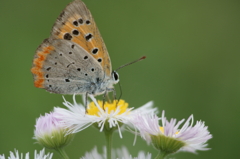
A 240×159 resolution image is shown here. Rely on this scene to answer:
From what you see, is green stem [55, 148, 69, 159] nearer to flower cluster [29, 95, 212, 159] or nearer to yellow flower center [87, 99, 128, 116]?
flower cluster [29, 95, 212, 159]

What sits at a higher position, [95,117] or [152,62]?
[152,62]

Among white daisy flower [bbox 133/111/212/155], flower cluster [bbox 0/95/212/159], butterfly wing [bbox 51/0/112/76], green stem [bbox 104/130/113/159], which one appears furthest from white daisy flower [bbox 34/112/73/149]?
butterfly wing [bbox 51/0/112/76]

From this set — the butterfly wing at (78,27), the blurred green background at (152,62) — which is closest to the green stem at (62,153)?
the butterfly wing at (78,27)

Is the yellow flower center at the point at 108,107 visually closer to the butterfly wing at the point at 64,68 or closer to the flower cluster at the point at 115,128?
the flower cluster at the point at 115,128

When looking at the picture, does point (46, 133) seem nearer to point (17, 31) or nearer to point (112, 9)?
point (17, 31)

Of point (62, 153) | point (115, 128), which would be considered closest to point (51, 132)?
point (62, 153)

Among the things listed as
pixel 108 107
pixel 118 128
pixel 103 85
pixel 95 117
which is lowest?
pixel 118 128

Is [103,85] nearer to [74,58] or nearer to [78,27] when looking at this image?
[74,58]
